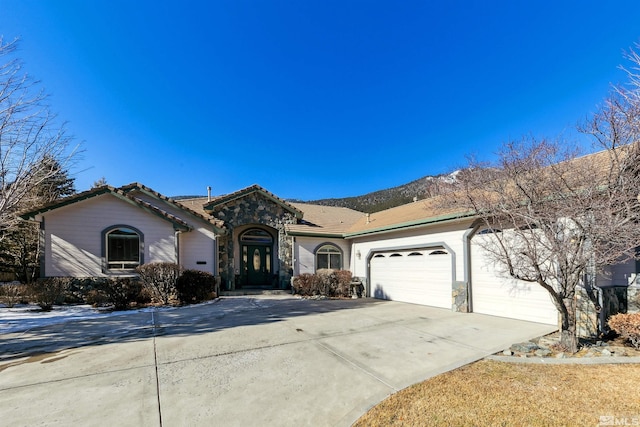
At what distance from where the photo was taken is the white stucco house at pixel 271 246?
382 inches

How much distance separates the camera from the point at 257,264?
17000 millimetres

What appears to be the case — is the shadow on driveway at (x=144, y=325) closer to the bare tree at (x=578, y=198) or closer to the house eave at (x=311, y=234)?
the house eave at (x=311, y=234)

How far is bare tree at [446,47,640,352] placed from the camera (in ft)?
17.5

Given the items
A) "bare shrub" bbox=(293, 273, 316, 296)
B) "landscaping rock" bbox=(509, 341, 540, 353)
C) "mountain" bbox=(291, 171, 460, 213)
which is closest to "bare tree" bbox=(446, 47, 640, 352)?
"landscaping rock" bbox=(509, 341, 540, 353)

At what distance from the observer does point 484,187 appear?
7.50 meters

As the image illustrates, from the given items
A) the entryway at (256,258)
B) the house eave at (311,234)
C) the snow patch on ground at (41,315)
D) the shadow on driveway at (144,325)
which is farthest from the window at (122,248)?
the house eave at (311,234)

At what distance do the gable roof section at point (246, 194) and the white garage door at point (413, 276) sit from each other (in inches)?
219

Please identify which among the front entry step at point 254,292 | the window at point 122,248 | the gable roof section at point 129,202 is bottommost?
the front entry step at point 254,292

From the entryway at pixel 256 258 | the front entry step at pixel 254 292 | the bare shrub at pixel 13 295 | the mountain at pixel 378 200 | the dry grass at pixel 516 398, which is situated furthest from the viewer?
the mountain at pixel 378 200

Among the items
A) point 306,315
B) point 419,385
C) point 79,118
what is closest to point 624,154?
point 419,385

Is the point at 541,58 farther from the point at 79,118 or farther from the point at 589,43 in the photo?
the point at 79,118

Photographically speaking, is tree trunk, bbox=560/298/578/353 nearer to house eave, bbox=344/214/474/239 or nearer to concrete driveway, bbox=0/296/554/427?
concrete driveway, bbox=0/296/554/427

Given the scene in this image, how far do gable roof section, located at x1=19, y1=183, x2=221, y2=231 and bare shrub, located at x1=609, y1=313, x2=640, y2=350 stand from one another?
1407cm

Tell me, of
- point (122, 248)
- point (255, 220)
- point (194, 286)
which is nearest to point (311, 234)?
point (255, 220)
